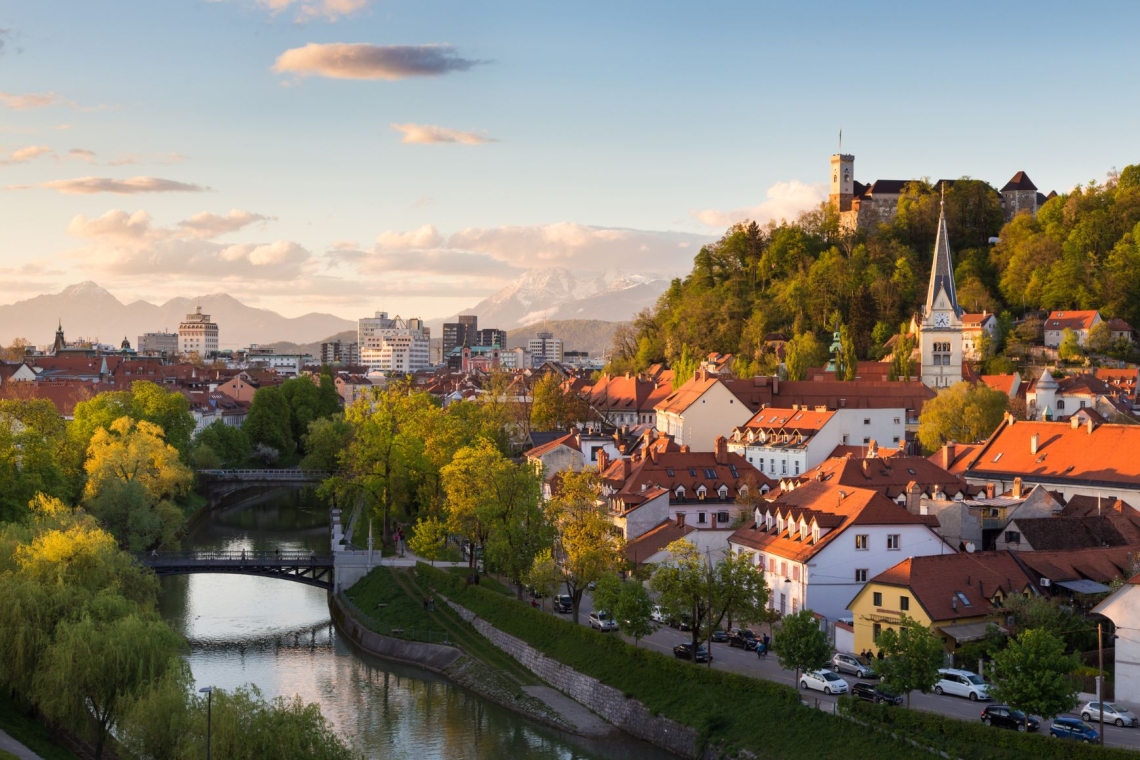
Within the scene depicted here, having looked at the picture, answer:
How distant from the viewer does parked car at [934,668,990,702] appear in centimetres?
3381

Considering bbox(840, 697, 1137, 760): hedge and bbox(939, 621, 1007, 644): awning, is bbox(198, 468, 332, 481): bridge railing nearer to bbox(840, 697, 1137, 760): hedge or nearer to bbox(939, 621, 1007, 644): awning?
bbox(939, 621, 1007, 644): awning

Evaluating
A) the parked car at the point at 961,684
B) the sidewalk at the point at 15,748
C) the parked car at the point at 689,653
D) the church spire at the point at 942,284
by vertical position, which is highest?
the church spire at the point at 942,284

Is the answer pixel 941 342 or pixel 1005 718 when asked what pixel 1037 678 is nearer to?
pixel 1005 718

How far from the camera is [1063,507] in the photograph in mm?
50375

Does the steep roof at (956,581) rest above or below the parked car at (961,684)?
above

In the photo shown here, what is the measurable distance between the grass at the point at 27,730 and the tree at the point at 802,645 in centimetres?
1870

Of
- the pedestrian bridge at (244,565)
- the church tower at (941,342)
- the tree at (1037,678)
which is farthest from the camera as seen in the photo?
the church tower at (941,342)

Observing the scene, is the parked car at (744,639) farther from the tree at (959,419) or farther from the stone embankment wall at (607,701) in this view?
the tree at (959,419)

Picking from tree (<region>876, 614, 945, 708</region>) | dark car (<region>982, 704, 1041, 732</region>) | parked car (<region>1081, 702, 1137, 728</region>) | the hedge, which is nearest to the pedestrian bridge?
the hedge

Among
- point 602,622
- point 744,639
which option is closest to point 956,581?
point 744,639

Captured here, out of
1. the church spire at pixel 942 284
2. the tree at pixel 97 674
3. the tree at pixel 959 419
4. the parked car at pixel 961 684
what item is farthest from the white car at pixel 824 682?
the church spire at pixel 942 284

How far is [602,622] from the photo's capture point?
145 feet

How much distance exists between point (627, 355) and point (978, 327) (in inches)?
1569

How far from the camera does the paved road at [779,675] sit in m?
30.3
